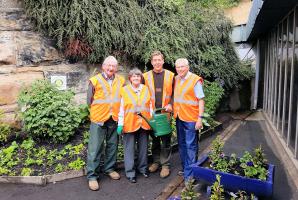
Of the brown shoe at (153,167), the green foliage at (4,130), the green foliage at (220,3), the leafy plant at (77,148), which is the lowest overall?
the brown shoe at (153,167)

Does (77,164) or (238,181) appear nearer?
(238,181)

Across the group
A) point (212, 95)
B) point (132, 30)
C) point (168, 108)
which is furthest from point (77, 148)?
point (212, 95)

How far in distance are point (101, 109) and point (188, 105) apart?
131 centimetres

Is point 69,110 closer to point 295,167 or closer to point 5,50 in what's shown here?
point 5,50

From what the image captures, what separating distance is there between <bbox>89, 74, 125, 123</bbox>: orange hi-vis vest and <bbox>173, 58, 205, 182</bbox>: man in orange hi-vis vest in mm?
933

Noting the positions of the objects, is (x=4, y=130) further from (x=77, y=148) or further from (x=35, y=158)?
(x=77, y=148)

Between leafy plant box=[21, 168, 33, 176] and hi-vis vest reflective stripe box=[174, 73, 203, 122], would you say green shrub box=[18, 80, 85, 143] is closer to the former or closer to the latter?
leafy plant box=[21, 168, 33, 176]

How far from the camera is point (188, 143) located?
5215 millimetres

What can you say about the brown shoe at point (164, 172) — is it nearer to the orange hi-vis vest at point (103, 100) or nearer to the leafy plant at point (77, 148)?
the orange hi-vis vest at point (103, 100)

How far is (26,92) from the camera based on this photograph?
6602 mm

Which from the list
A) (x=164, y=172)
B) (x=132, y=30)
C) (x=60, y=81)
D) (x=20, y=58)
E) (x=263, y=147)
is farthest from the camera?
(x=132, y=30)

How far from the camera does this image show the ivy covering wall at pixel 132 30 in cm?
737

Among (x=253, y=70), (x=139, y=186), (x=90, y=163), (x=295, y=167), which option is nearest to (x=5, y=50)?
(x=90, y=163)

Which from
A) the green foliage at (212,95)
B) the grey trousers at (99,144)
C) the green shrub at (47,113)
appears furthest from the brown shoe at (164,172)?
the green foliage at (212,95)
